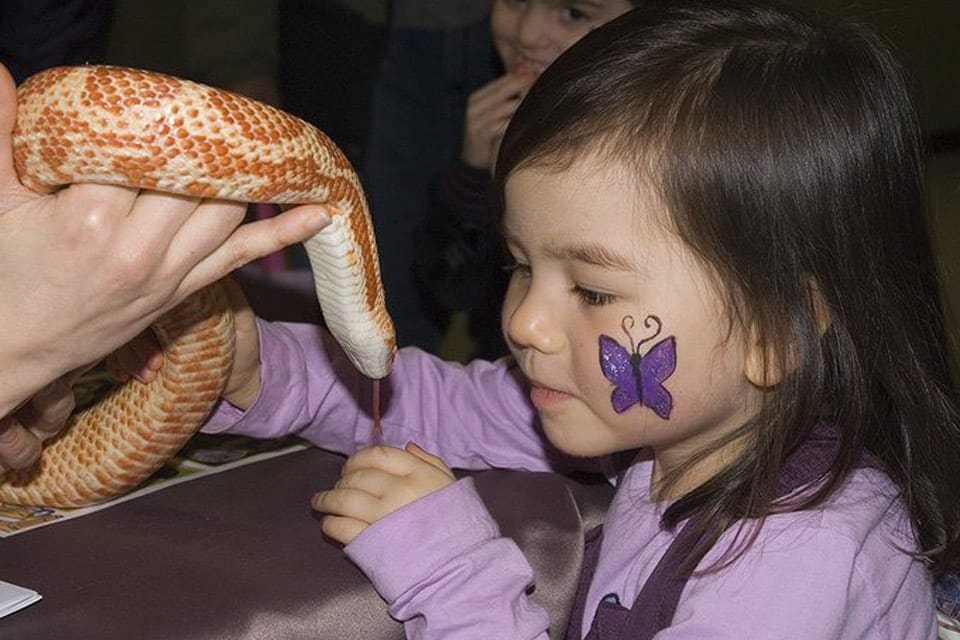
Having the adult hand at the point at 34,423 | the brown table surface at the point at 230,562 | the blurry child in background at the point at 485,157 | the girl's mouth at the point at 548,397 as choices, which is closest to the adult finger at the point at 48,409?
the adult hand at the point at 34,423

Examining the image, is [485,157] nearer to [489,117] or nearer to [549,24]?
[489,117]

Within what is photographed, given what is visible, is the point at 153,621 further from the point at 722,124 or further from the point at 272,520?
the point at 722,124

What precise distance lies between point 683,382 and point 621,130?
0.73 feet

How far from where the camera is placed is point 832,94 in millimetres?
1136

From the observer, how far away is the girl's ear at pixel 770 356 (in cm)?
113

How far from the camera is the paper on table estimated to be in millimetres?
961

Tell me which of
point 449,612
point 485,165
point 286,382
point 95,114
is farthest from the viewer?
point 485,165

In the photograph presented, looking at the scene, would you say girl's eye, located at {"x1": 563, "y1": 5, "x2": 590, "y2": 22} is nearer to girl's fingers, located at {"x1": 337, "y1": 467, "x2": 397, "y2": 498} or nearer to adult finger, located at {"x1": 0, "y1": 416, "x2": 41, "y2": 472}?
girl's fingers, located at {"x1": 337, "y1": 467, "x2": 397, "y2": 498}

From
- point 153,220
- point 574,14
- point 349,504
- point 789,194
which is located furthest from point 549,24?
point 153,220

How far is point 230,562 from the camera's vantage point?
106 cm

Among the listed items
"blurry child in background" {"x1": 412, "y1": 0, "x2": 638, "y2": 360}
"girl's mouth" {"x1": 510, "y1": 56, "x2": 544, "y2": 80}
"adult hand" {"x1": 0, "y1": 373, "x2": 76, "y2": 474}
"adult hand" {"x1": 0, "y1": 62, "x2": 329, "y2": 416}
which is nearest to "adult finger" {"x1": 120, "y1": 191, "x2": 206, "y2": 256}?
"adult hand" {"x1": 0, "y1": 62, "x2": 329, "y2": 416}

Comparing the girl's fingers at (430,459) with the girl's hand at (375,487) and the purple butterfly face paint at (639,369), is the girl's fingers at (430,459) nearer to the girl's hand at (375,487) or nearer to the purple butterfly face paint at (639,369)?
the girl's hand at (375,487)

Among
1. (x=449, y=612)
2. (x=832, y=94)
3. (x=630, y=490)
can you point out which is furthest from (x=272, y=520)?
(x=832, y=94)

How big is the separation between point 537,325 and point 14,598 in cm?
47
